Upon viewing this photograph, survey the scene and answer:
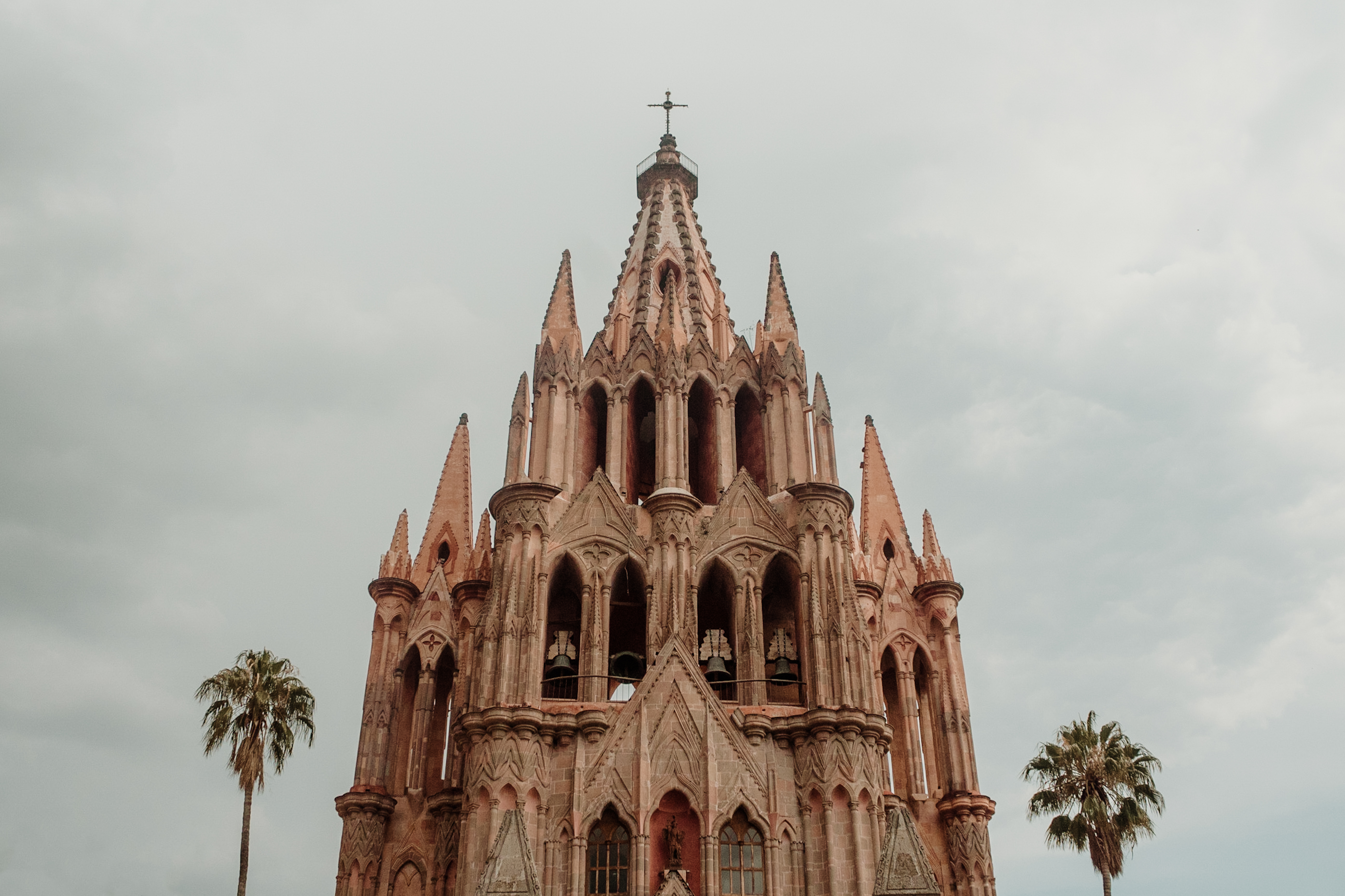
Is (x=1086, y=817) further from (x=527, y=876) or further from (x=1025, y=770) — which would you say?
(x=527, y=876)

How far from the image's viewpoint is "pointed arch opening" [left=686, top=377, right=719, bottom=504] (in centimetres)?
3522

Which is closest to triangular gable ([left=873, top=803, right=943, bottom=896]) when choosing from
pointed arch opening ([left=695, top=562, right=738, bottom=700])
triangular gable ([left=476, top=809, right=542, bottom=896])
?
pointed arch opening ([left=695, top=562, right=738, bottom=700])

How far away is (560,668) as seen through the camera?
101 feet

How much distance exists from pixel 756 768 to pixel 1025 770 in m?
10.1

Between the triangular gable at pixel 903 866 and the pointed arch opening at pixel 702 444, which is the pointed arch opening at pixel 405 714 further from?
the triangular gable at pixel 903 866

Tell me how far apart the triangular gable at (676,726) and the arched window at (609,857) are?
34.5 inches

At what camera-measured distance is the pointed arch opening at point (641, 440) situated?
120 ft

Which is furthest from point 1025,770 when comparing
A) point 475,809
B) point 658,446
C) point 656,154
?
point 656,154

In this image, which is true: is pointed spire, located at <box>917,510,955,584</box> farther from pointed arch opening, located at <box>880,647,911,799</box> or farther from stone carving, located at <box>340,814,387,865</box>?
stone carving, located at <box>340,814,387,865</box>

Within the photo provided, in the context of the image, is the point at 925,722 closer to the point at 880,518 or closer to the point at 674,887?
the point at 880,518

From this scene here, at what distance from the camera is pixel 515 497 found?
3153 centimetres

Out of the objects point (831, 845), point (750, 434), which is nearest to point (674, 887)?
point (831, 845)

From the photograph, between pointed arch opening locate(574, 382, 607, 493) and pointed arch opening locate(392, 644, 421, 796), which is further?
pointed arch opening locate(574, 382, 607, 493)

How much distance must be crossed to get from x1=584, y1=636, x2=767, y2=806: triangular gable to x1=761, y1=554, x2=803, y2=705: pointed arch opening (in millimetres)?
2637
